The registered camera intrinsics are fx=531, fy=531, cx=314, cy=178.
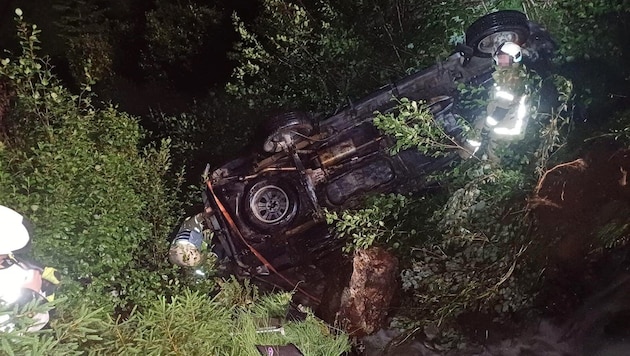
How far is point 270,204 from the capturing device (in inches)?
194

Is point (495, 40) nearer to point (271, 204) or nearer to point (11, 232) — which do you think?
point (271, 204)

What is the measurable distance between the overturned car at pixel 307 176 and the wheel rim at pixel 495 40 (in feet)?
0.70

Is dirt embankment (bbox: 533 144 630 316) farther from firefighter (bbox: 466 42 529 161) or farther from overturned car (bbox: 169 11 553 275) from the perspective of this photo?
overturned car (bbox: 169 11 553 275)

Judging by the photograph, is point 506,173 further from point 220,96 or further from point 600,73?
point 220,96

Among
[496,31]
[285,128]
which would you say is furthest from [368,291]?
[496,31]

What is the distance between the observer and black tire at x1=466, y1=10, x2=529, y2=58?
412 cm

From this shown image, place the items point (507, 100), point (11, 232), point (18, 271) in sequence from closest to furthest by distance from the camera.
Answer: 1. point (11, 232)
2. point (18, 271)
3. point (507, 100)

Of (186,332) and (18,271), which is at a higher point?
(18,271)

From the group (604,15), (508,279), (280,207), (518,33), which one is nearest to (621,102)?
(604,15)

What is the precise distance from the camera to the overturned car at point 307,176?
4.74 m

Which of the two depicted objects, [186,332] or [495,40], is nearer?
[186,332]

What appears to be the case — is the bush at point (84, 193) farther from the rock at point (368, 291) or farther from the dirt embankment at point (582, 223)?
the dirt embankment at point (582, 223)

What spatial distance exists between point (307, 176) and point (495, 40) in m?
1.96

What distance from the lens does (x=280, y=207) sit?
4898 mm
